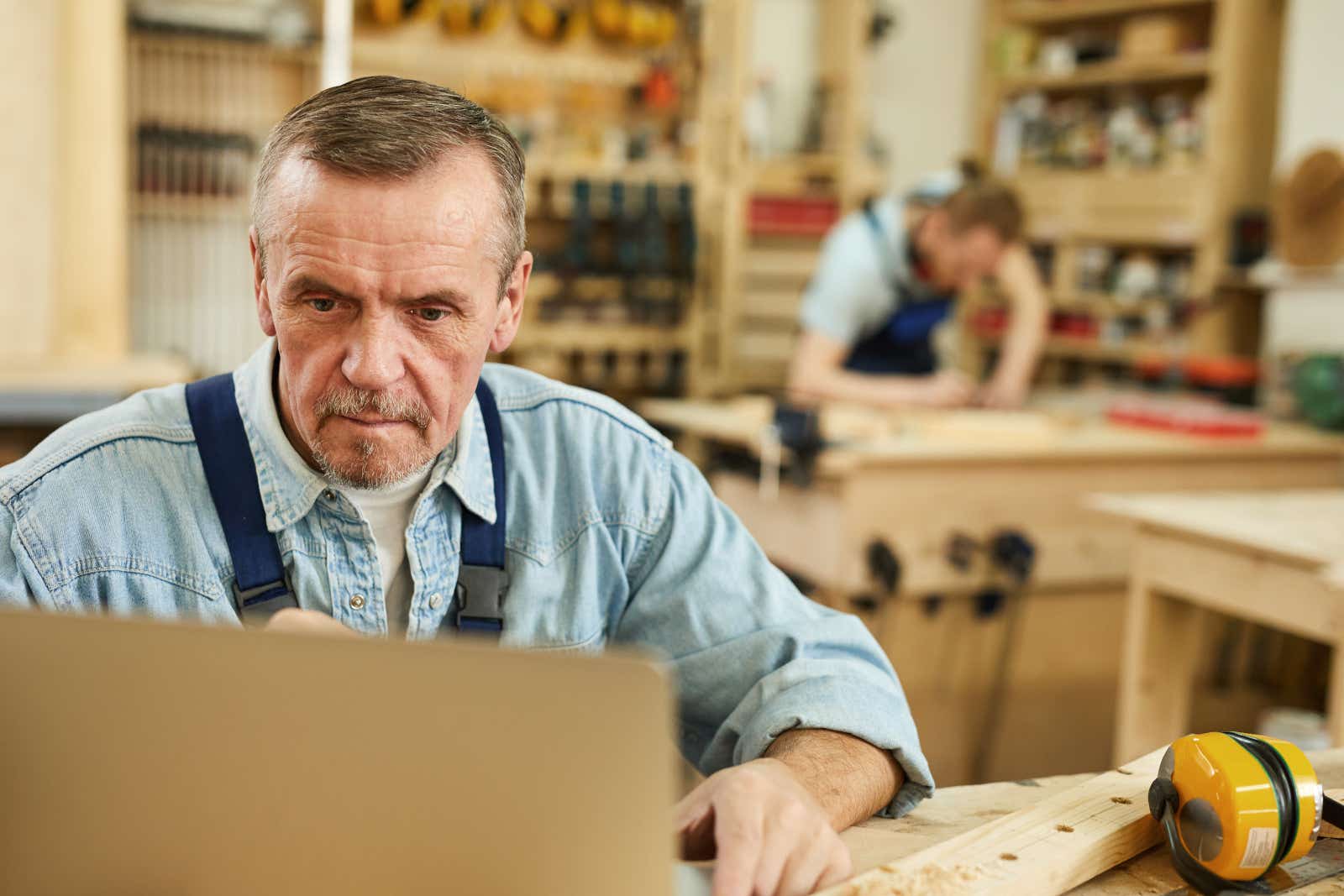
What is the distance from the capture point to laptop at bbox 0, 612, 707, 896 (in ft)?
2.01

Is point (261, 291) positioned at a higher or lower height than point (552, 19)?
lower

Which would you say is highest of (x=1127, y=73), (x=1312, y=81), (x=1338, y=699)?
(x=1127, y=73)

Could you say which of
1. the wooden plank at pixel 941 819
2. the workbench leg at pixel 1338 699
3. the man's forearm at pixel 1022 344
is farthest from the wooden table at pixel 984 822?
the man's forearm at pixel 1022 344

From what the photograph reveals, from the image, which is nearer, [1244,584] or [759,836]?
[759,836]

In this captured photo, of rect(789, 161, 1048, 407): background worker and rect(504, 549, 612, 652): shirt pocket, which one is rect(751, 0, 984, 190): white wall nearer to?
rect(789, 161, 1048, 407): background worker

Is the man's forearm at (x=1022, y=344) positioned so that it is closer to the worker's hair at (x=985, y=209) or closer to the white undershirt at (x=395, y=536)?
the worker's hair at (x=985, y=209)

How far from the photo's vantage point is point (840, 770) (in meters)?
1.12

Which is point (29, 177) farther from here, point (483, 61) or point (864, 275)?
point (864, 275)

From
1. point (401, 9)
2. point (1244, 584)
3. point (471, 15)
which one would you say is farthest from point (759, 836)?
point (471, 15)

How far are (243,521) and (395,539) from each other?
0.15m

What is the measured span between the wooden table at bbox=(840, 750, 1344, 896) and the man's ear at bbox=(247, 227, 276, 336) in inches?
25.7

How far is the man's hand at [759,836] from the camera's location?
0.87 metres

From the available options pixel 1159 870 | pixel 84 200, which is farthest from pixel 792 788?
pixel 84 200

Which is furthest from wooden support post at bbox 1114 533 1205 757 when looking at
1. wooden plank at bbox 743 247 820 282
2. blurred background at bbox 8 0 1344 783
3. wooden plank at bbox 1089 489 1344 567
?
wooden plank at bbox 743 247 820 282
